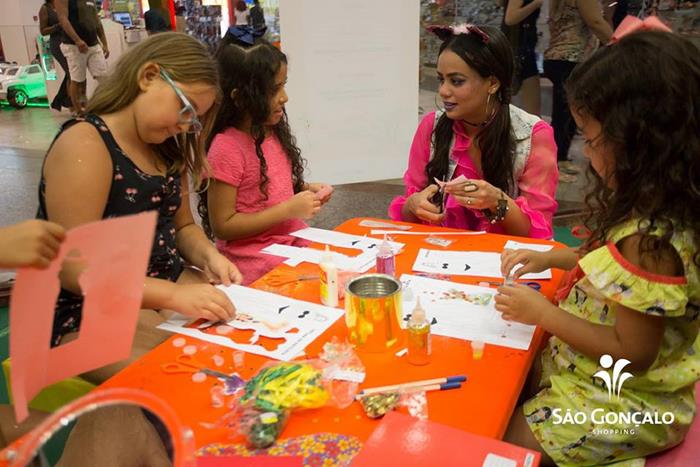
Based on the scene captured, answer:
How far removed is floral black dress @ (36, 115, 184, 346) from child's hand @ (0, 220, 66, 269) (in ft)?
2.57

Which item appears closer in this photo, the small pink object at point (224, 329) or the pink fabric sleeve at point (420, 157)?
the small pink object at point (224, 329)

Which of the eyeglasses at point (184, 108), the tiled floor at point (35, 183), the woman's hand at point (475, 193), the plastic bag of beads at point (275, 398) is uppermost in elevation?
the eyeglasses at point (184, 108)

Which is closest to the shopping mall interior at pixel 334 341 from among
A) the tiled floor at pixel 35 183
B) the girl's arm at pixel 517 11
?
the girl's arm at pixel 517 11

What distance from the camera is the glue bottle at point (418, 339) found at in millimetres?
1143

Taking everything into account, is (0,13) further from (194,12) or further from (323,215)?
(323,215)

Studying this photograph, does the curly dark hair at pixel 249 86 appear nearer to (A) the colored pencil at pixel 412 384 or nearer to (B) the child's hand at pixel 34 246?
(A) the colored pencil at pixel 412 384

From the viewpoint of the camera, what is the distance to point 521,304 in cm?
124

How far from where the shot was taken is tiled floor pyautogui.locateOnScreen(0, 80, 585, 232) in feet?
13.7

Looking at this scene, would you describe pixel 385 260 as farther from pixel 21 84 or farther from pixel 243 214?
A: pixel 21 84

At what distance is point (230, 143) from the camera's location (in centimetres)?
209

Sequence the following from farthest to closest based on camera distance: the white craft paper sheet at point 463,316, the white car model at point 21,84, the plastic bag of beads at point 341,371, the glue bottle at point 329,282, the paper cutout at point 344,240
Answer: the white car model at point 21,84 → the paper cutout at point 344,240 → the glue bottle at point 329,282 → the white craft paper sheet at point 463,316 → the plastic bag of beads at point 341,371

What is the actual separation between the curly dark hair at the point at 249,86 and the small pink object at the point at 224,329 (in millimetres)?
904

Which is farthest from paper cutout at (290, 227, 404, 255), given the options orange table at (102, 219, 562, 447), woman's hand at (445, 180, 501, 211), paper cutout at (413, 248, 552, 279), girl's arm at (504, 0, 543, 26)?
girl's arm at (504, 0, 543, 26)

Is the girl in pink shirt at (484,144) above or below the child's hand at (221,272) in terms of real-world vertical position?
above
